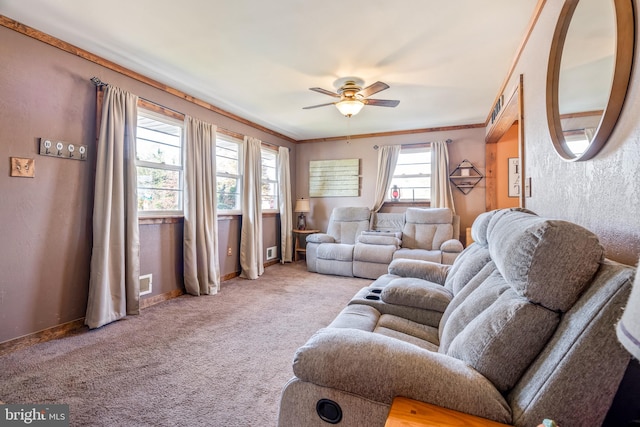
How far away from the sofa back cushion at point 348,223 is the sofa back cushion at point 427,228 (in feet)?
2.42

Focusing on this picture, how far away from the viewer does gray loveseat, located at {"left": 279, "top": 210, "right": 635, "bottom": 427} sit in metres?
0.68

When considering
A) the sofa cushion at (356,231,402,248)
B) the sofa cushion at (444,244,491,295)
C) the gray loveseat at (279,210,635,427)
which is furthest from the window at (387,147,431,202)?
the gray loveseat at (279,210,635,427)

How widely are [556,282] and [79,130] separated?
344cm

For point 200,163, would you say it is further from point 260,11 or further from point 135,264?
point 260,11

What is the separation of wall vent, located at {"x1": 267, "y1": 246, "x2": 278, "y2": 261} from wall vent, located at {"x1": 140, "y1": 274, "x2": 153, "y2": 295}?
2.29 m

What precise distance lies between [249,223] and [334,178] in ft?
7.10

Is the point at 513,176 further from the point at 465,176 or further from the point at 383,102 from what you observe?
the point at 383,102

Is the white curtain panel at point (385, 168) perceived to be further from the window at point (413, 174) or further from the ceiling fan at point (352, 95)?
the ceiling fan at point (352, 95)

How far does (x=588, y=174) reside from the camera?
120cm

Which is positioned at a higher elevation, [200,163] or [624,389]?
[200,163]

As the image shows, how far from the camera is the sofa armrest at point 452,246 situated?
413 centimetres

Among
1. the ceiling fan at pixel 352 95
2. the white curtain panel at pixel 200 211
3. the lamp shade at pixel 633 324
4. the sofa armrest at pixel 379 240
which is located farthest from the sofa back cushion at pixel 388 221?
the lamp shade at pixel 633 324

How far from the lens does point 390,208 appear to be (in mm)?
5551

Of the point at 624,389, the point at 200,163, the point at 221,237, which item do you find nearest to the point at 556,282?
the point at 624,389
